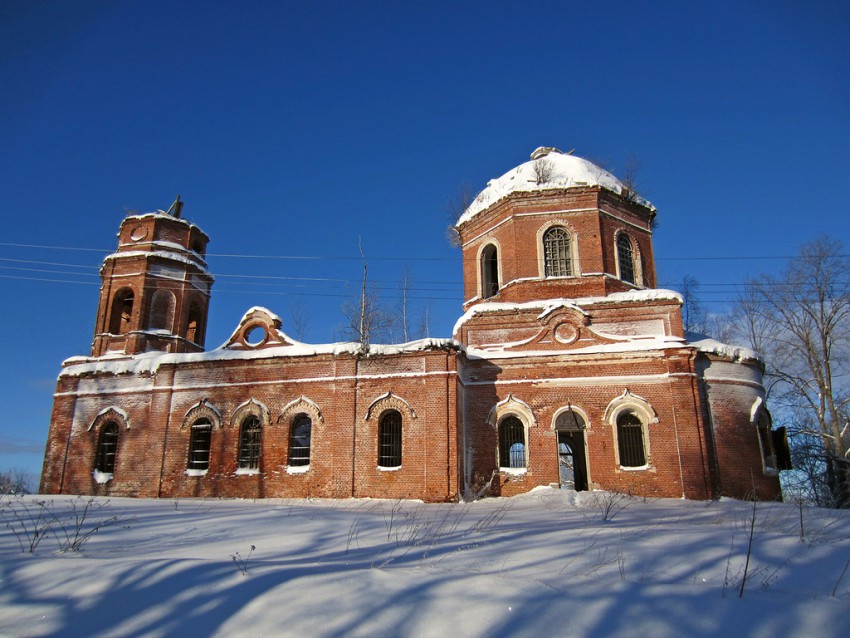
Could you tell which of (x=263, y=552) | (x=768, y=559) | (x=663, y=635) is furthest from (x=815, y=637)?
(x=263, y=552)

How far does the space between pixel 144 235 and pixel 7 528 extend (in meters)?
15.1

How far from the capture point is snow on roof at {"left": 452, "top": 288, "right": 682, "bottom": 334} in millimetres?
17656

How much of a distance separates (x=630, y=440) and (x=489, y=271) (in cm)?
738

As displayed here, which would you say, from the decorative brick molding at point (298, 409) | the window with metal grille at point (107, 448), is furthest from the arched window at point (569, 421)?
the window with metal grille at point (107, 448)

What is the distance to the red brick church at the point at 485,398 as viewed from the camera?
53.2 feet

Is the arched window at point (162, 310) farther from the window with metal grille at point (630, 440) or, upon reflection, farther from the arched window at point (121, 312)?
the window with metal grille at point (630, 440)

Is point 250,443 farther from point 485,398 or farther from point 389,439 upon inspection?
point 485,398

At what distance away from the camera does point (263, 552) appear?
22.2ft

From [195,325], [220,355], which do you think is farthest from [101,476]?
[195,325]

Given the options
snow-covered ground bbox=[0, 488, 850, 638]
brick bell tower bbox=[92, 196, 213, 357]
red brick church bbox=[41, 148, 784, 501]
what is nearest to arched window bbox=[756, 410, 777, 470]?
red brick church bbox=[41, 148, 784, 501]

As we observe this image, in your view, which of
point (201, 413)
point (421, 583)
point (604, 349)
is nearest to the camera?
point (421, 583)

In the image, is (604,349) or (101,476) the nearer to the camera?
(604,349)

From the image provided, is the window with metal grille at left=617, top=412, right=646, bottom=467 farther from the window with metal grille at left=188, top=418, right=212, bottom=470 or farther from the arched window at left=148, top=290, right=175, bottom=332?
the arched window at left=148, top=290, right=175, bottom=332

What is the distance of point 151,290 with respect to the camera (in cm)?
2098
